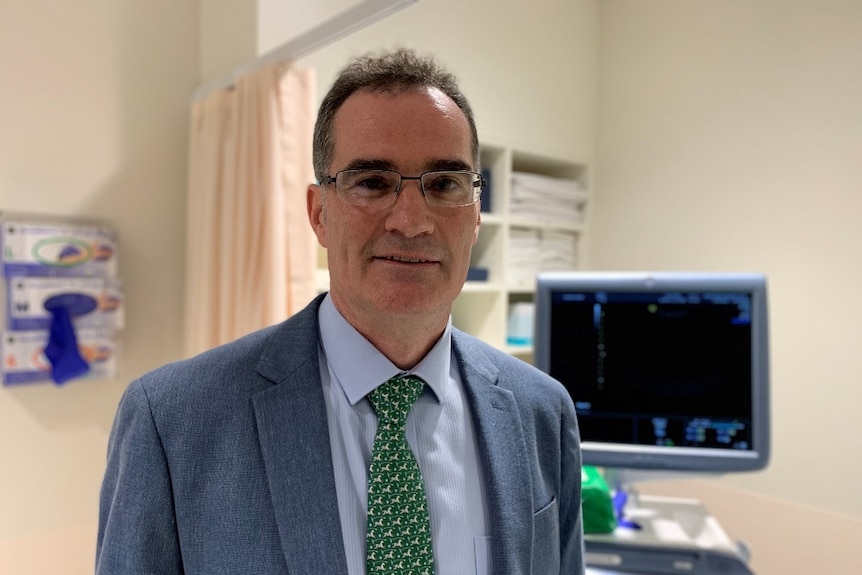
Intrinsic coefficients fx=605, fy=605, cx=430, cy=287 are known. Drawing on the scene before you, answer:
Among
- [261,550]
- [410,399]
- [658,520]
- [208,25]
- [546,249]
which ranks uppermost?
[208,25]

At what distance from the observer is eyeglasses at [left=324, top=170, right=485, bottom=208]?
829 mm

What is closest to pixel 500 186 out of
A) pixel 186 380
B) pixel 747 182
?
pixel 747 182

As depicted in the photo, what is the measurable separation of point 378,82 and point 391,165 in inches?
5.1

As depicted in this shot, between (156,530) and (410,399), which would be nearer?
(156,530)

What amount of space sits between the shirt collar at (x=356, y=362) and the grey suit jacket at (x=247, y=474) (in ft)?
0.09

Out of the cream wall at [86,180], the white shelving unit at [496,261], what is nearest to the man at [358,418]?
the cream wall at [86,180]

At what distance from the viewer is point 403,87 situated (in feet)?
2.79

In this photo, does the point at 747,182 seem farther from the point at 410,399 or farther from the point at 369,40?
the point at 410,399

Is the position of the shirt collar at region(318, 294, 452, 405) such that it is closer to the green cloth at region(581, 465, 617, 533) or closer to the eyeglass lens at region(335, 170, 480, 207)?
the eyeglass lens at region(335, 170, 480, 207)

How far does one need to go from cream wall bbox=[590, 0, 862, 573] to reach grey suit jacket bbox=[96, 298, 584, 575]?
1768mm

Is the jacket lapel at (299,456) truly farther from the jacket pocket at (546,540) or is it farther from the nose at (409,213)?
the jacket pocket at (546,540)

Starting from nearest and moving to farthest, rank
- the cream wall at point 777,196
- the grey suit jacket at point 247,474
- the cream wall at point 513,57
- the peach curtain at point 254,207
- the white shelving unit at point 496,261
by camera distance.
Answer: the grey suit jacket at point 247,474 → the peach curtain at point 254,207 → the cream wall at point 777,196 → the cream wall at point 513,57 → the white shelving unit at point 496,261

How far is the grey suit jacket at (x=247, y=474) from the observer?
72cm

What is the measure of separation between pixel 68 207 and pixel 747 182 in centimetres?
252
